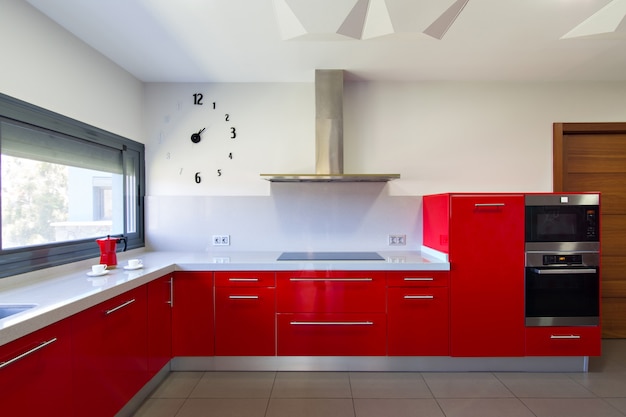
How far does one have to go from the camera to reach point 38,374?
122cm

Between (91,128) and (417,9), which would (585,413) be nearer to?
(417,9)

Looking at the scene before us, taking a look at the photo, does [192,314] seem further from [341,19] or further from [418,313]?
[341,19]

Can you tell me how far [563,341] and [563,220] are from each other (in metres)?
0.90

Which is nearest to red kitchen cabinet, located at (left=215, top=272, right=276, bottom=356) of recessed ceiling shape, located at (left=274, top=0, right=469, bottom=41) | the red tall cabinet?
the red tall cabinet

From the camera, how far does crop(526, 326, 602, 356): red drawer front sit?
2281 millimetres

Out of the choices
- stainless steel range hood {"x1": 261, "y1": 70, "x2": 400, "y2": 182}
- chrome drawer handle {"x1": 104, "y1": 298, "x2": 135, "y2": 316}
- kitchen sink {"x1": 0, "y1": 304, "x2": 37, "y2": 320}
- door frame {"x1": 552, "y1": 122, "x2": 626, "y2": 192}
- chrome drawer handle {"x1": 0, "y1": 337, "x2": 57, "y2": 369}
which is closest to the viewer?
chrome drawer handle {"x1": 0, "y1": 337, "x2": 57, "y2": 369}

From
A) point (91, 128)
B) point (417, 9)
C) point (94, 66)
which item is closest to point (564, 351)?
point (417, 9)

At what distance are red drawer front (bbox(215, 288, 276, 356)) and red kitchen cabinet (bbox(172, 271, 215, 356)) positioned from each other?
0.08 metres

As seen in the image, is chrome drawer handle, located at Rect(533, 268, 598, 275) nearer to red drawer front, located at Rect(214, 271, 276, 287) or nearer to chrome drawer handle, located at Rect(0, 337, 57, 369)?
red drawer front, located at Rect(214, 271, 276, 287)

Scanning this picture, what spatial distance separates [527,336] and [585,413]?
0.50m

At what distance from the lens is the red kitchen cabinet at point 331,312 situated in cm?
230

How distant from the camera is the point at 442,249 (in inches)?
94.2

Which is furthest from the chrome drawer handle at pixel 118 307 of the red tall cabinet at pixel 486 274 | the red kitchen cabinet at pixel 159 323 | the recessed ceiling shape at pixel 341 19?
the red tall cabinet at pixel 486 274

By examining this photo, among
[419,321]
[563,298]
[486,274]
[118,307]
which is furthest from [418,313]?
[118,307]
